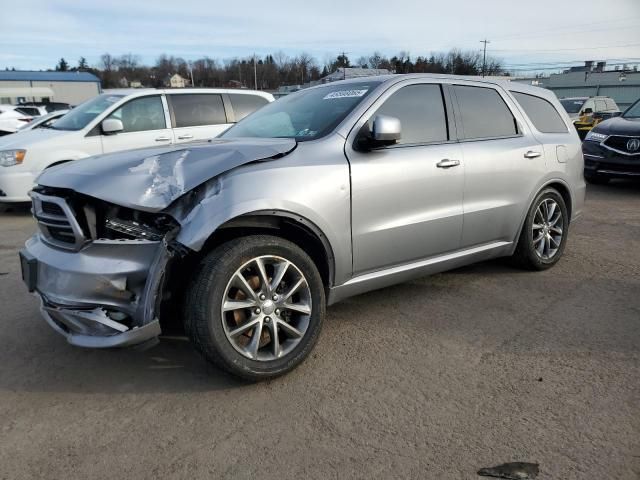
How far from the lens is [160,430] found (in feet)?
8.27

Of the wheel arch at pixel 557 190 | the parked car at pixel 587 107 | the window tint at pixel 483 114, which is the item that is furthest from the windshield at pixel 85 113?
the parked car at pixel 587 107

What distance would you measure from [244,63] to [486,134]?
9160cm

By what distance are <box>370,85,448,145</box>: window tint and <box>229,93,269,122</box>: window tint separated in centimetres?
529

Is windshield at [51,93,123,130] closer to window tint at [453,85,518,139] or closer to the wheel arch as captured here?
window tint at [453,85,518,139]

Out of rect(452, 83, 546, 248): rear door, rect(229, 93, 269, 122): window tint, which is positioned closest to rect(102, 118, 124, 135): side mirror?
rect(229, 93, 269, 122): window tint

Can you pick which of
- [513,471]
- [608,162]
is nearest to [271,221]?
[513,471]

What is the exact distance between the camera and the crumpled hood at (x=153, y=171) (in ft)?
8.87

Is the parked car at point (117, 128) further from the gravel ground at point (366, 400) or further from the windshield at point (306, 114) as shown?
the gravel ground at point (366, 400)

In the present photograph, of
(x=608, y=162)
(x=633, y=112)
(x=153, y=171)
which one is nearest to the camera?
(x=153, y=171)

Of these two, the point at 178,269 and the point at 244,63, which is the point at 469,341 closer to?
the point at 178,269

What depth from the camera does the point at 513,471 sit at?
2.19 m

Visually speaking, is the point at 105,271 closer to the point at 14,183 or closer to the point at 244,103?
the point at 14,183

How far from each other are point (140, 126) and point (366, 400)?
6438 mm

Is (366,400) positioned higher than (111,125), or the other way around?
(111,125)
